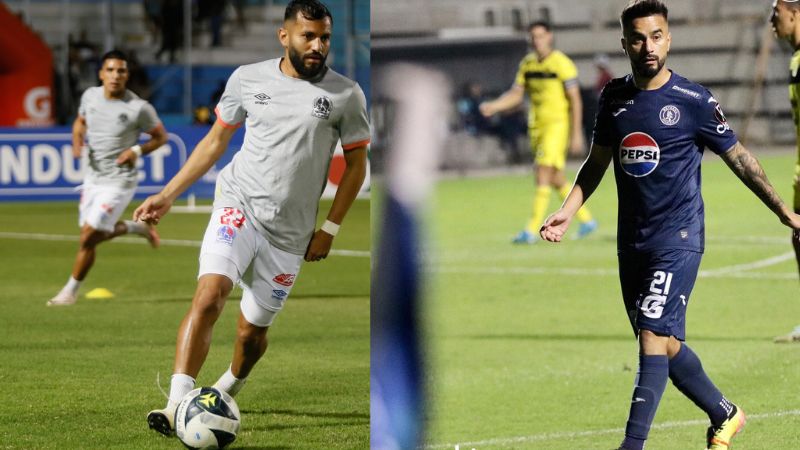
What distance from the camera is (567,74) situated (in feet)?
41.7

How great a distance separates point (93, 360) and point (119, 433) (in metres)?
2.11

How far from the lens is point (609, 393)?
6934mm

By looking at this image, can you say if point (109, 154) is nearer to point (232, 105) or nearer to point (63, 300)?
point (63, 300)

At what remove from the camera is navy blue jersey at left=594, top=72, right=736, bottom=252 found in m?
4.79

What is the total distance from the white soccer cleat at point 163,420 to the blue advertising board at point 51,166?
44.6ft

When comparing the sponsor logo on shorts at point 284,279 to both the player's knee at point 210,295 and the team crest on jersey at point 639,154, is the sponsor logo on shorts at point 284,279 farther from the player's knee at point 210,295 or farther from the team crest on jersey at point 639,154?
the team crest on jersey at point 639,154

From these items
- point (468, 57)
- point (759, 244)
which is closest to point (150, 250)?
point (468, 57)

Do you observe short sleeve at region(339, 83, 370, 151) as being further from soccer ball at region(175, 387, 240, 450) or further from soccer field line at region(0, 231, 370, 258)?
soccer field line at region(0, 231, 370, 258)

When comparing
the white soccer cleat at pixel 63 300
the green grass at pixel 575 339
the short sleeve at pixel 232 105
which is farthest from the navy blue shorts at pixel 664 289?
the white soccer cleat at pixel 63 300

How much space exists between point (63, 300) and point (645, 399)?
21.9 ft

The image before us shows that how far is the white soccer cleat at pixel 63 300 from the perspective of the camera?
416 inches

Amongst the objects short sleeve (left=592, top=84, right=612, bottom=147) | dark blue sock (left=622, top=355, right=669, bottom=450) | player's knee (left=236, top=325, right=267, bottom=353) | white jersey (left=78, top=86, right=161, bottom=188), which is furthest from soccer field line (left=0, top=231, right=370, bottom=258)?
dark blue sock (left=622, top=355, right=669, bottom=450)

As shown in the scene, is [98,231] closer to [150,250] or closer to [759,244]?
[150,250]

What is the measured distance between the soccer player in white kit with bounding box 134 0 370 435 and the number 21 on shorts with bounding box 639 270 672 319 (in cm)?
145
